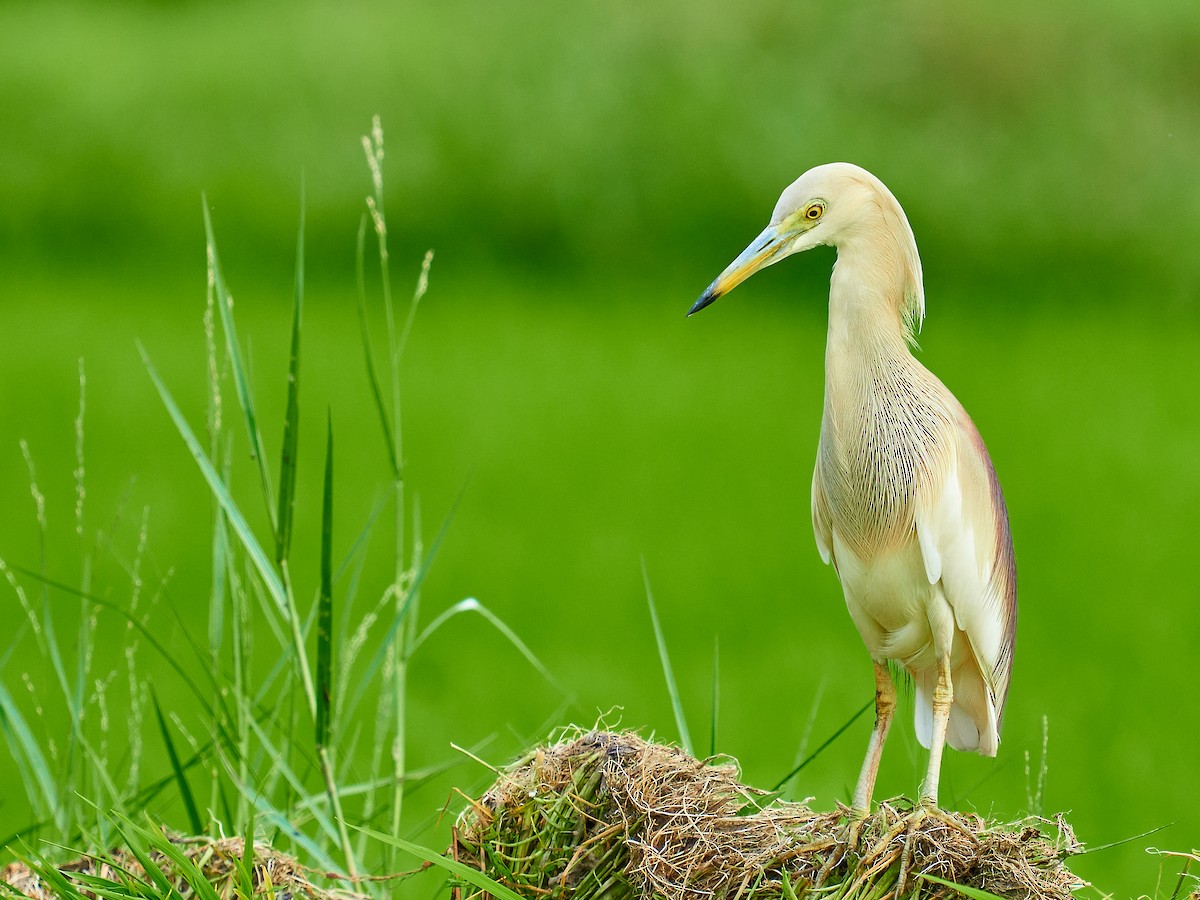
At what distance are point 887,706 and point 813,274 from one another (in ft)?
21.1

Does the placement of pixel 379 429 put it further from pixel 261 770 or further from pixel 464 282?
pixel 261 770

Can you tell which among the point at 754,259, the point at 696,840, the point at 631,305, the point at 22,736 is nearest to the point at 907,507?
the point at 754,259

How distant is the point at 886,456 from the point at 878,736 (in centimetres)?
30

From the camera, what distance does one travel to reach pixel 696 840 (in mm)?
1409

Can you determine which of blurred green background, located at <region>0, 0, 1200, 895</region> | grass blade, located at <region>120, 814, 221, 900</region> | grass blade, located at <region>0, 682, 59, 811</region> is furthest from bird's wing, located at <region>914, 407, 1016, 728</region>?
blurred green background, located at <region>0, 0, 1200, 895</region>

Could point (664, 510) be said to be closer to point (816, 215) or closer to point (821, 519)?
point (821, 519)

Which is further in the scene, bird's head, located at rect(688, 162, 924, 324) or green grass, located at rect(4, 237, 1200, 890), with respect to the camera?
green grass, located at rect(4, 237, 1200, 890)

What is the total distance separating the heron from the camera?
157 centimetres

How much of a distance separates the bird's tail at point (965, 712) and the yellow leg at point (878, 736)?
0.08m

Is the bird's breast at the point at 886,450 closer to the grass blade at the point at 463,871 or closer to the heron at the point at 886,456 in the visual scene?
the heron at the point at 886,456

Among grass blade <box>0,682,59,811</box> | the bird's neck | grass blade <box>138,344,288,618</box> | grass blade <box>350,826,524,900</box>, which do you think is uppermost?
the bird's neck

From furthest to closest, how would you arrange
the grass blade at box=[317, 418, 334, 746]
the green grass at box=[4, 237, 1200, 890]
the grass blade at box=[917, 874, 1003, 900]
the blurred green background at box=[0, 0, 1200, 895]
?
1. the blurred green background at box=[0, 0, 1200, 895]
2. the green grass at box=[4, 237, 1200, 890]
3. the grass blade at box=[317, 418, 334, 746]
4. the grass blade at box=[917, 874, 1003, 900]

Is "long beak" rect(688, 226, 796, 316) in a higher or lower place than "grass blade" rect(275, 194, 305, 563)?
higher

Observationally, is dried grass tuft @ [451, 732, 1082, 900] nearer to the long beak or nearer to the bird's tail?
the bird's tail
